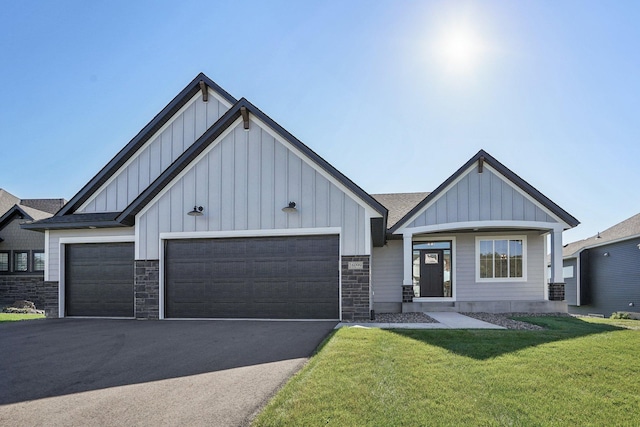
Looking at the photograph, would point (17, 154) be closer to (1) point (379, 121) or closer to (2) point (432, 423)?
(1) point (379, 121)

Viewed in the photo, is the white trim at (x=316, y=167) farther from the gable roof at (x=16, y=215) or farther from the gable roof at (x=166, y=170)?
the gable roof at (x=16, y=215)

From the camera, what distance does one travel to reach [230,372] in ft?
17.7

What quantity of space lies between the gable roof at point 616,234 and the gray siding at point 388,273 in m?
11.9

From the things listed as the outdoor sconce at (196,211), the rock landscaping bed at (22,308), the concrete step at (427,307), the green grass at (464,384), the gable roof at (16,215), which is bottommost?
the rock landscaping bed at (22,308)

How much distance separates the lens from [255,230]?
11.0 m

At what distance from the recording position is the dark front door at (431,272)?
582 inches

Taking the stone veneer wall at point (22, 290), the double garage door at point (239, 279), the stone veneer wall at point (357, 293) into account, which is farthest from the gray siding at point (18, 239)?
the stone veneer wall at point (357, 293)

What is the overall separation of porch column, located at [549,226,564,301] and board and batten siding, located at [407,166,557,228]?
525 millimetres

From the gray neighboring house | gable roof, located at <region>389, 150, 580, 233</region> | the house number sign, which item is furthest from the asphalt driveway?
the gray neighboring house

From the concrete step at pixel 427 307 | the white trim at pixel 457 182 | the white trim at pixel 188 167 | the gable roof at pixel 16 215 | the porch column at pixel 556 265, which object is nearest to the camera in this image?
the white trim at pixel 188 167

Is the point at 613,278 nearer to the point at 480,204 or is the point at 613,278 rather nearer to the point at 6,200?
the point at 480,204

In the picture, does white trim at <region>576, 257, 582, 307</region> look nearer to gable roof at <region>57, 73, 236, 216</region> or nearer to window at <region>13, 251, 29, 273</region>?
gable roof at <region>57, 73, 236, 216</region>

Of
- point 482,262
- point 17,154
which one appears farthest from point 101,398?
point 17,154

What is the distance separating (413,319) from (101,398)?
27.5ft
